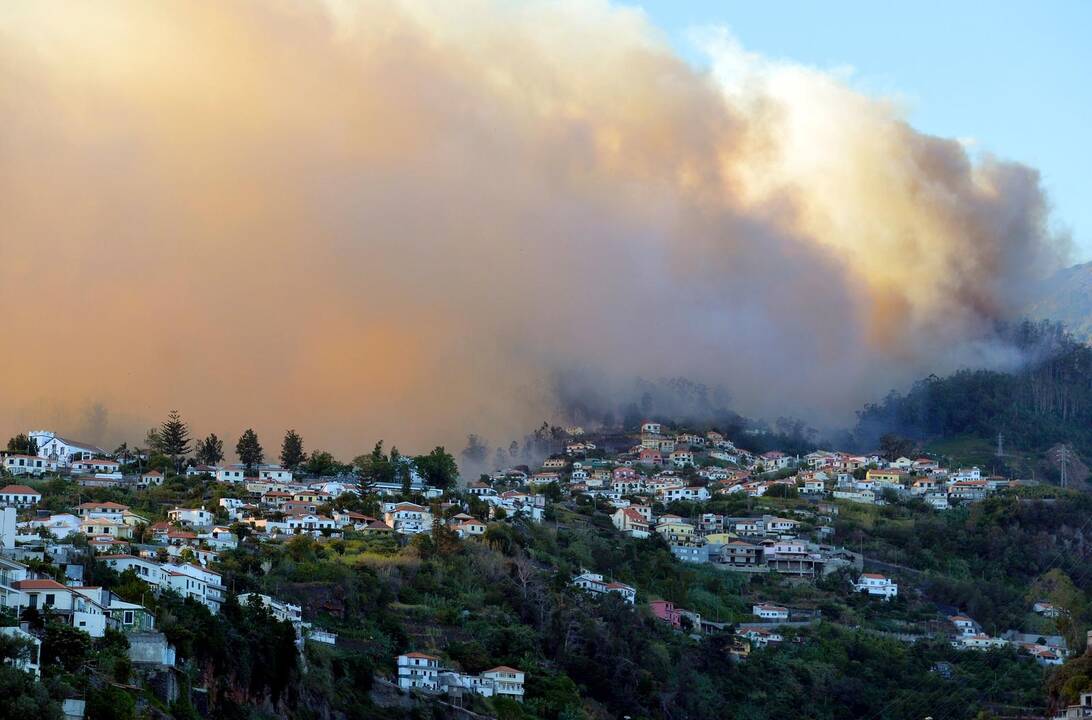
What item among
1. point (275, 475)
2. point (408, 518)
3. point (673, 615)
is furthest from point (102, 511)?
point (673, 615)

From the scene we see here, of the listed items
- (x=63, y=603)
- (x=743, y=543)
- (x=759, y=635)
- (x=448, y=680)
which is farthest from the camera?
(x=743, y=543)

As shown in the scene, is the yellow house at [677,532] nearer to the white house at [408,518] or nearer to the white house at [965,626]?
the white house at [965,626]

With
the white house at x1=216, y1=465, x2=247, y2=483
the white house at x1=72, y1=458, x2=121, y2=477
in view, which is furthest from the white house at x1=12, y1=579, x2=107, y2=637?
the white house at x1=216, y1=465, x2=247, y2=483

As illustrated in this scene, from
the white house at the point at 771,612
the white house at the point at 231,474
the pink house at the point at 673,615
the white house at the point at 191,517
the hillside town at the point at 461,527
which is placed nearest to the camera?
the hillside town at the point at 461,527

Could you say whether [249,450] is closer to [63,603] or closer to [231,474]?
[231,474]

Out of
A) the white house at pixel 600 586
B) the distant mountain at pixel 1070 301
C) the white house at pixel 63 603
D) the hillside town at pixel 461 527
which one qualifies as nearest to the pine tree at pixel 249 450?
the hillside town at pixel 461 527

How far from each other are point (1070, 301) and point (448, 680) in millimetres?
109013

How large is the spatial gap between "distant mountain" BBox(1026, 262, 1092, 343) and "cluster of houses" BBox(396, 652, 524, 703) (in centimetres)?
9044

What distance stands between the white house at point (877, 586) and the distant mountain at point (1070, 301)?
6123cm

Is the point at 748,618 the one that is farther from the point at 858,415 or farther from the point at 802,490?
the point at 858,415

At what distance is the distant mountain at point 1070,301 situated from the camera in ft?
512

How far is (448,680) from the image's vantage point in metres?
66.1

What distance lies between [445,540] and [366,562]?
15.8ft

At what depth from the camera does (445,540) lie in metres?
78.8
